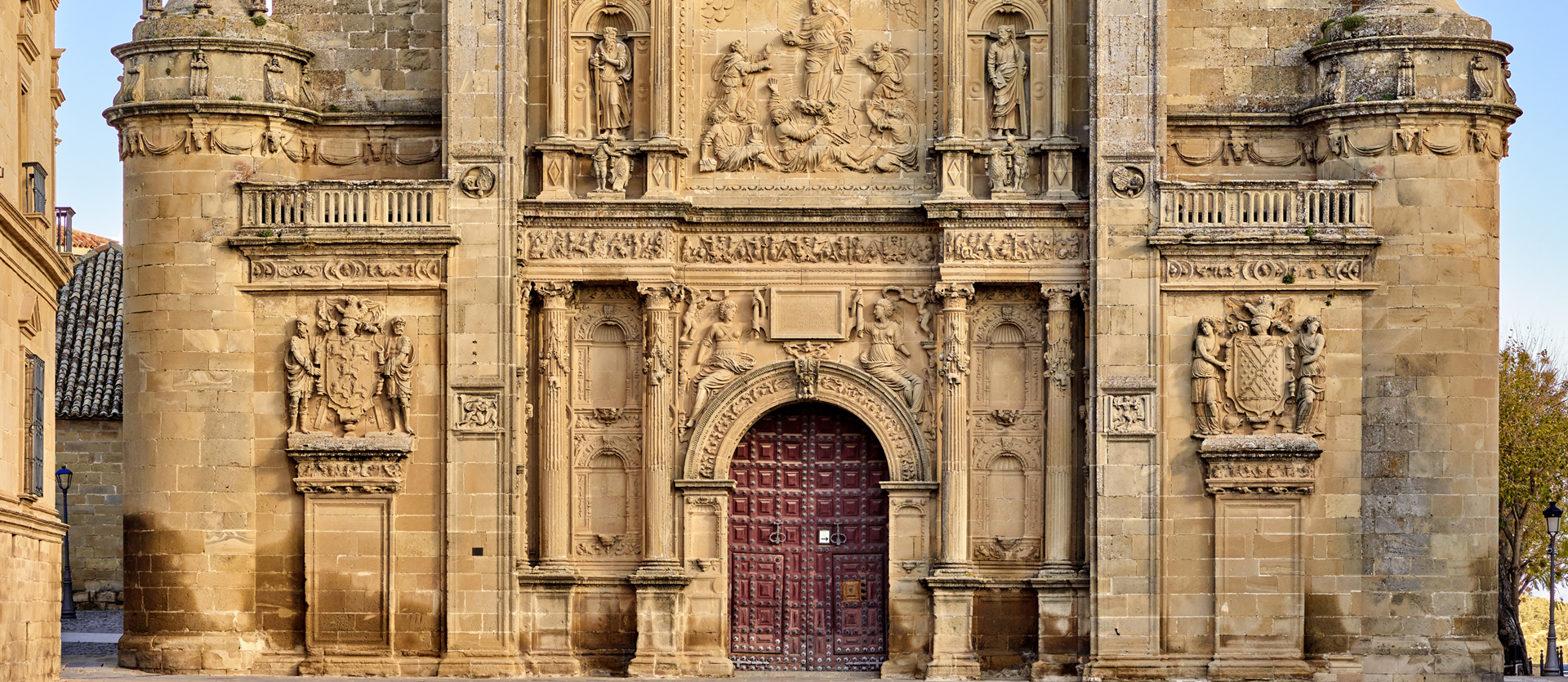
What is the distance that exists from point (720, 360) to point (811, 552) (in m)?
2.76

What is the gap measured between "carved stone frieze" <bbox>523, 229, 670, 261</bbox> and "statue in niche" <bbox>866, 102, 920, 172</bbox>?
3068mm

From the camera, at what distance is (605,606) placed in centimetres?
3091

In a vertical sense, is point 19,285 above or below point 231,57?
below

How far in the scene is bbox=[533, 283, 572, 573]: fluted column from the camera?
3084 cm

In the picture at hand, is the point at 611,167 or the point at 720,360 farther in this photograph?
the point at 720,360

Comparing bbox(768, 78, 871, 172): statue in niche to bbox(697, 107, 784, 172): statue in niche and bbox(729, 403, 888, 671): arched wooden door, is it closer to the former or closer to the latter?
bbox(697, 107, 784, 172): statue in niche

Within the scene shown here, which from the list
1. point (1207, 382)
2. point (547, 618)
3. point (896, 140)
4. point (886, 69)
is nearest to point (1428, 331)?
point (1207, 382)

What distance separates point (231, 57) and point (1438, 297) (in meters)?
15.6

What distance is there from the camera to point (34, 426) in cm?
2602

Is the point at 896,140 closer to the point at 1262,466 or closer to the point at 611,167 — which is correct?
the point at 611,167

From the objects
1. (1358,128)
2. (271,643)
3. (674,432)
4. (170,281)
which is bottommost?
(271,643)

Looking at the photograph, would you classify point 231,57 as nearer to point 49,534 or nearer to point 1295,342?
point 49,534

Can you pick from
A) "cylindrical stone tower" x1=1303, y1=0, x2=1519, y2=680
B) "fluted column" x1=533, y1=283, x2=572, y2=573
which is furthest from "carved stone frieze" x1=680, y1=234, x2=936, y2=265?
"cylindrical stone tower" x1=1303, y1=0, x2=1519, y2=680

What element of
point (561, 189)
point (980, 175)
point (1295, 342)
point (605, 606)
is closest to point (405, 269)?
point (561, 189)
